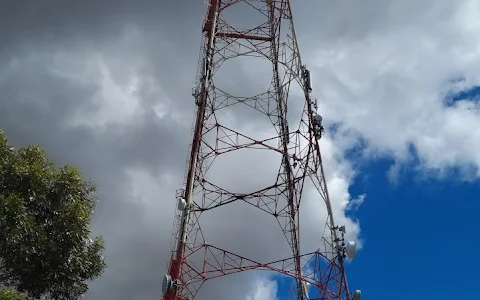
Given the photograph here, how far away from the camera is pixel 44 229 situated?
17.6m

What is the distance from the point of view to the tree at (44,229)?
16734 mm

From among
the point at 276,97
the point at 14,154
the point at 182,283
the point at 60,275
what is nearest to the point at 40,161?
the point at 14,154

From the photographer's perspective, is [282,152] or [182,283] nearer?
[182,283]

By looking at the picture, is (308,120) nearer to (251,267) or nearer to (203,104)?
(203,104)

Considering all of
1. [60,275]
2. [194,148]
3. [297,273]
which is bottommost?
[60,275]

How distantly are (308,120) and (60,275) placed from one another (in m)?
17.2

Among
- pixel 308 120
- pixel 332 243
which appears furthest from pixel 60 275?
pixel 308 120

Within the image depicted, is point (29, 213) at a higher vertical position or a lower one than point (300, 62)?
lower

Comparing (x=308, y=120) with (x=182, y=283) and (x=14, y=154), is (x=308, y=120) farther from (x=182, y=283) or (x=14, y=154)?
(x=14, y=154)

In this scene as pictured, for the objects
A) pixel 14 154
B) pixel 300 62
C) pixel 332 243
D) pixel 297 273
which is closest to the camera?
pixel 14 154

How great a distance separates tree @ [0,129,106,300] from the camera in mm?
16734

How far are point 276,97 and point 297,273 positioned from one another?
10.8 meters

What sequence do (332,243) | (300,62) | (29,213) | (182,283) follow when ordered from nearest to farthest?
(29,213)
(182,283)
(332,243)
(300,62)

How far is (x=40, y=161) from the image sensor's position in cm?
1880
